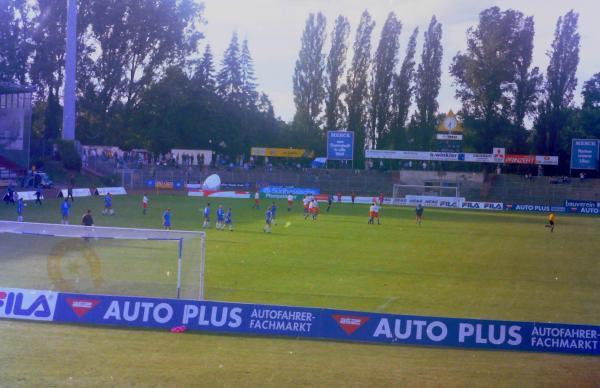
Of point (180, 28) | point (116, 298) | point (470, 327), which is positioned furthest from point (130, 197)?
point (470, 327)

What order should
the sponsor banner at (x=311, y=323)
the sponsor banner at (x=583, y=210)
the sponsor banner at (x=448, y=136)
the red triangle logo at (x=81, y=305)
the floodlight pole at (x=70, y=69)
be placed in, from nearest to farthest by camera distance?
the sponsor banner at (x=311, y=323), the red triangle logo at (x=81, y=305), the floodlight pole at (x=70, y=69), the sponsor banner at (x=583, y=210), the sponsor banner at (x=448, y=136)

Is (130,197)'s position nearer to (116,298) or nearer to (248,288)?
(248,288)

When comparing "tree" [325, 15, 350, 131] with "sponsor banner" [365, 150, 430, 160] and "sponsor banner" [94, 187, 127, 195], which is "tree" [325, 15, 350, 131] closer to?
"sponsor banner" [365, 150, 430, 160]

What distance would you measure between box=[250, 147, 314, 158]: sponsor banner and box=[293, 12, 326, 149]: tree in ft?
6.08

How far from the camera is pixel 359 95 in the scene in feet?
268

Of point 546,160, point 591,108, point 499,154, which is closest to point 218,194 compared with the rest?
point 499,154

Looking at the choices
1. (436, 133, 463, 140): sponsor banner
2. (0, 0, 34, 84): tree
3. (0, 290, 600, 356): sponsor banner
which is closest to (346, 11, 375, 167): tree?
(436, 133, 463, 140): sponsor banner

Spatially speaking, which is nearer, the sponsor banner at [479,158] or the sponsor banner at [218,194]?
the sponsor banner at [218,194]

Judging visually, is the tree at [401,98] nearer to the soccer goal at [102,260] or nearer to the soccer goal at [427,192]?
the soccer goal at [427,192]

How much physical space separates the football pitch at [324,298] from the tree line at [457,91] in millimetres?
40970

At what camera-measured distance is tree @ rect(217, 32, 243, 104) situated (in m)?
90.0

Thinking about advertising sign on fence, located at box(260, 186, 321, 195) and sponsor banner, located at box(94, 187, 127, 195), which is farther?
advertising sign on fence, located at box(260, 186, 321, 195)

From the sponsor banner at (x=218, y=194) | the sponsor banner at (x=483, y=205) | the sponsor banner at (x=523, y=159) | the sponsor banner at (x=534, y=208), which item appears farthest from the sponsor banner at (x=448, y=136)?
the sponsor banner at (x=218, y=194)

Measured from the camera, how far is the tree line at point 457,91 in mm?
76062
